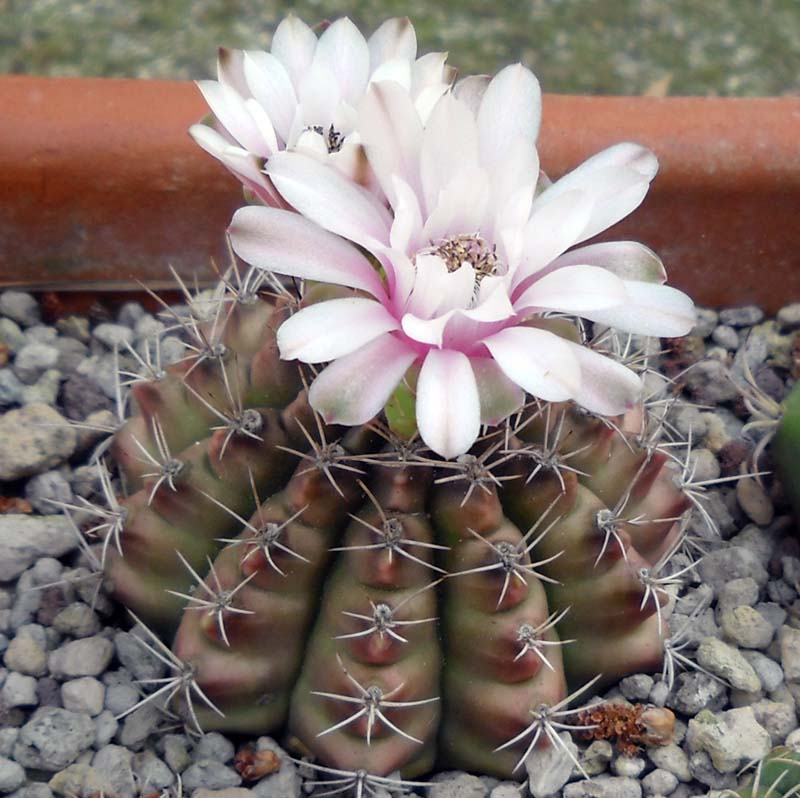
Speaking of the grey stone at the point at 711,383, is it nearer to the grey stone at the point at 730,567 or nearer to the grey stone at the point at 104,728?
the grey stone at the point at 730,567

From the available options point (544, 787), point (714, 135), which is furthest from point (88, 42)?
point (544, 787)

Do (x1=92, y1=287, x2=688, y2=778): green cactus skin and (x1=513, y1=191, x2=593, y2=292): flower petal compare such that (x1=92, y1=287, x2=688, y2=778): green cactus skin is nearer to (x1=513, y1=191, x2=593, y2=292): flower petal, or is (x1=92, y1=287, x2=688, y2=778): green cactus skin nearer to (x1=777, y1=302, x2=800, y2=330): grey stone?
(x1=513, y1=191, x2=593, y2=292): flower petal

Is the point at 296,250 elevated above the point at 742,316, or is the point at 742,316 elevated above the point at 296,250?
the point at 296,250

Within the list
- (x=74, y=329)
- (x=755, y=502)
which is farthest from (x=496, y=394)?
(x=74, y=329)

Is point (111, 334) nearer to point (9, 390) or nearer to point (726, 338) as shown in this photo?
point (9, 390)

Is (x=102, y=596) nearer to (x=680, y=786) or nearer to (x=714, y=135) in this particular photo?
(x=680, y=786)

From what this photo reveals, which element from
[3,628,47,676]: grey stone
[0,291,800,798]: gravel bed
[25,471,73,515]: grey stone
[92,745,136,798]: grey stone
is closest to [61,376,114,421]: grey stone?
[0,291,800,798]: gravel bed

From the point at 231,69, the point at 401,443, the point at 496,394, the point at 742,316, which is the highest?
the point at 231,69
